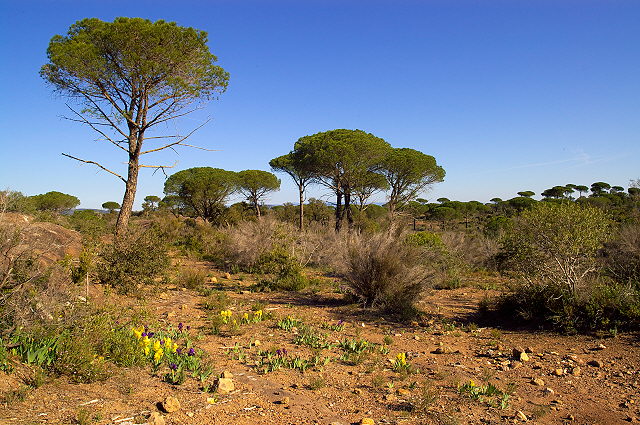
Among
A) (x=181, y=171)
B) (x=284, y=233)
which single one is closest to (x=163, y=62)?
(x=284, y=233)

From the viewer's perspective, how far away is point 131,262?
8.95 metres

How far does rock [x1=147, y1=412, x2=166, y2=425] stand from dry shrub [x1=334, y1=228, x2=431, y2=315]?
18.9ft

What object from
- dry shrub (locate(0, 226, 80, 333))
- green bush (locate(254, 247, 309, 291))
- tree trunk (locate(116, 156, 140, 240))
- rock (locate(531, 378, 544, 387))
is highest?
tree trunk (locate(116, 156, 140, 240))

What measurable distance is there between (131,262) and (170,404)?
6249 mm

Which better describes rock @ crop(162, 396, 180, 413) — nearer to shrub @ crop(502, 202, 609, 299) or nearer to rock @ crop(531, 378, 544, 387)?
rock @ crop(531, 378, 544, 387)

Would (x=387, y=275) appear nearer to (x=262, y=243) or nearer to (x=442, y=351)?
(x=442, y=351)

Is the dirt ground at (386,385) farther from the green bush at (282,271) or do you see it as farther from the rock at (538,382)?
the green bush at (282,271)

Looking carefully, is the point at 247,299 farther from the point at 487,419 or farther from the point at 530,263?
the point at 487,419

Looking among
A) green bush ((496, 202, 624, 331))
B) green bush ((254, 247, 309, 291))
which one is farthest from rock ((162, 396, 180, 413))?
green bush ((254, 247, 309, 291))

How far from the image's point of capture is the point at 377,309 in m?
8.63

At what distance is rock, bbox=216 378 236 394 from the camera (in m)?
3.96

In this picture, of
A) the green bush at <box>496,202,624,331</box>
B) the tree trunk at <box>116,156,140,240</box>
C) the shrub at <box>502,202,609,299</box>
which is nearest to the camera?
the green bush at <box>496,202,624,331</box>

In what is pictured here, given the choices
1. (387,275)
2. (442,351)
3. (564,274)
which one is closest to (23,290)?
(442,351)

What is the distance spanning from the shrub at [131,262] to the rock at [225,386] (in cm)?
549
